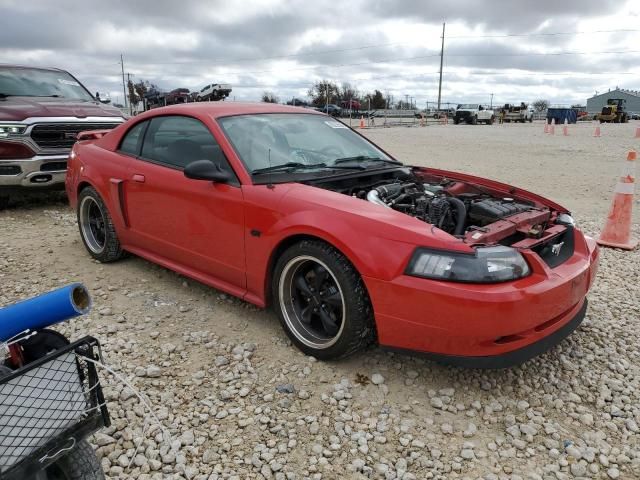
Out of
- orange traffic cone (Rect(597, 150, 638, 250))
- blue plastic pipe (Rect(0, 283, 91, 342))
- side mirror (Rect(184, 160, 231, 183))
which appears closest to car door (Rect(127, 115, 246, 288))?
side mirror (Rect(184, 160, 231, 183))

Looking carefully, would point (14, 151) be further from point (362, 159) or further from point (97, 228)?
point (362, 159)

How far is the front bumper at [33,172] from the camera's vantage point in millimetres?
6207

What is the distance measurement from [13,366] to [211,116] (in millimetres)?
2240

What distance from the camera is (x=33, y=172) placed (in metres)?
6.31

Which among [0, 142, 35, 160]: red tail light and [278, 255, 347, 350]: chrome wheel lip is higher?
[0, 142, 35, 160]: red tail light

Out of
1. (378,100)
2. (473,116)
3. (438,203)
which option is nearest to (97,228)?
(438,203)

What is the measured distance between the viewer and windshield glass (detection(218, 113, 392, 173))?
342 centimetres

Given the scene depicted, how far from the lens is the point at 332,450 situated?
2.34m

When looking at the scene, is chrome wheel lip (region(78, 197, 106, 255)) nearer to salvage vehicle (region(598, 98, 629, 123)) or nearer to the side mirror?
the side mirror

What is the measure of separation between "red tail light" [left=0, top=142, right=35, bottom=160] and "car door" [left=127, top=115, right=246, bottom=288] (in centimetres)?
306

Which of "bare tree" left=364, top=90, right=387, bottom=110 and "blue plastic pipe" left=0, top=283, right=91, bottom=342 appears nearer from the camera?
"blue plastic pipe" left=0, top=283, right=91, bottom=342

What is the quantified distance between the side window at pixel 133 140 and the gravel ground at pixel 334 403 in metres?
1.14

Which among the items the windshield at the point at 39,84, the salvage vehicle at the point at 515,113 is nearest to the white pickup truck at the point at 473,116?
the salvage vehicle at the point at 515,113

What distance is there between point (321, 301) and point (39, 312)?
5.13 feet
